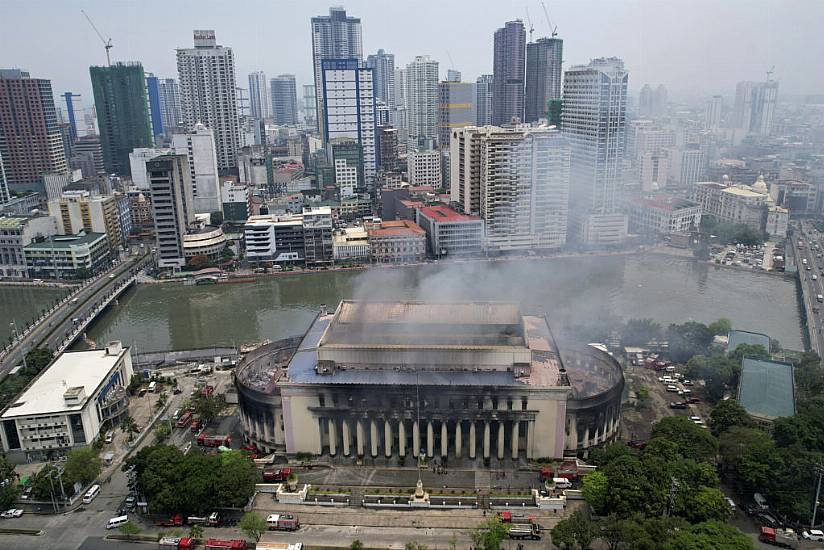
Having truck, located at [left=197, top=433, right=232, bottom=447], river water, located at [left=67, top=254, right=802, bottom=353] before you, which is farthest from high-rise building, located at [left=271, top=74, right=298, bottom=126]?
truck, located at [left=197, top=433, right=232, bottom=447]

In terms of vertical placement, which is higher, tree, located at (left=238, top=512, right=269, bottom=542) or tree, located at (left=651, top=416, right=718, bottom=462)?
tree, located at (left=651, top=416, right=718, bottom=462)

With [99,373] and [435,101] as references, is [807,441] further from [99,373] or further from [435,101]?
[435,101]

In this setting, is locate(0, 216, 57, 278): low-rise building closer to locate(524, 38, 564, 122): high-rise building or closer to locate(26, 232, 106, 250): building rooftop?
locate(26, 232, 106, 250): building rooftop

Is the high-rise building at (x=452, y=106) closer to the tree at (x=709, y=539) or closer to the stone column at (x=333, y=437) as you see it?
the stone column at (x=333, y=437)

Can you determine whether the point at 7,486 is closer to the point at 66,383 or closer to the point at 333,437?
the point at 66,383

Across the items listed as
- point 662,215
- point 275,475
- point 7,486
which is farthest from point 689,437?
point 662,215

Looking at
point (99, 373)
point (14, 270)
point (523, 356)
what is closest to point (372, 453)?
point (523, 356)

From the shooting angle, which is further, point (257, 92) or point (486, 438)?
point (257, 92)
